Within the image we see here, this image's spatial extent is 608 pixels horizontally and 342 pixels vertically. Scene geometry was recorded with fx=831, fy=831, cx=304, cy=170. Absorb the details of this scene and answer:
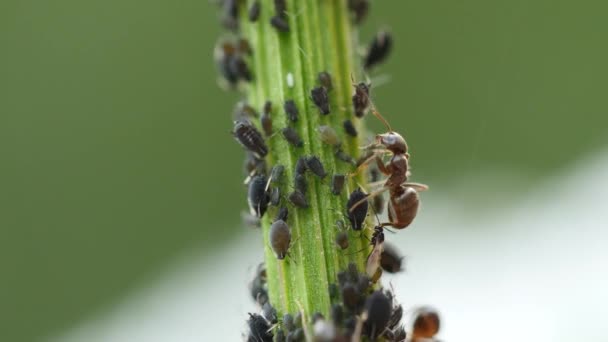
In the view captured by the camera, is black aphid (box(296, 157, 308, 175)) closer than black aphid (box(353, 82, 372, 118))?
Yes

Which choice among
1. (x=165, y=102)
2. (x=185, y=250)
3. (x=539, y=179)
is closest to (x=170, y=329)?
(x=185, y=250)

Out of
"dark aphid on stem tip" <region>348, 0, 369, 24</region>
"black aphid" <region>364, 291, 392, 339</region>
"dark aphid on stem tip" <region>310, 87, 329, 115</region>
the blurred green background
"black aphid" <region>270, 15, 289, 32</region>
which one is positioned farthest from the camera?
the blurred green background

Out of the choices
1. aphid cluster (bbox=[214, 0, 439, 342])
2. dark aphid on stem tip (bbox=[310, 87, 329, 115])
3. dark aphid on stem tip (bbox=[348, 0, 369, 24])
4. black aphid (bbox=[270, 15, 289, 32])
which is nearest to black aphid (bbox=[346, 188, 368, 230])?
aphid cluster (bbox=[214, 0, 439, 342])

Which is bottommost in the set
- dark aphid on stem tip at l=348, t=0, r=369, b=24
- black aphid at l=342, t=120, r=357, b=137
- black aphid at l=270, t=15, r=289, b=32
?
black aphid at l=342, t=120, r=357, b=137

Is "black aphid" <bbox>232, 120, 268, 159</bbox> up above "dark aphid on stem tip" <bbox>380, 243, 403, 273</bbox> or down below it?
above

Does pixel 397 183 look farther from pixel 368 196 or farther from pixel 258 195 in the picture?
pixel 258 195

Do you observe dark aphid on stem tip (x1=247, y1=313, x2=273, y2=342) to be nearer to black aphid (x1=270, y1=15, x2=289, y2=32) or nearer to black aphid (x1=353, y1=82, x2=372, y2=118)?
black aphid (x1=353, y1=82, x2=372, y2=118)

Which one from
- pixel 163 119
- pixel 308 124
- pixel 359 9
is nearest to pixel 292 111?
pixel 308 124

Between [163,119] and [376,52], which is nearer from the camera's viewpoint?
[376,52]
